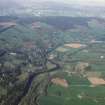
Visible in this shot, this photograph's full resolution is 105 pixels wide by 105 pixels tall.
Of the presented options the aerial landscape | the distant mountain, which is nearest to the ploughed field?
the aerial landscape

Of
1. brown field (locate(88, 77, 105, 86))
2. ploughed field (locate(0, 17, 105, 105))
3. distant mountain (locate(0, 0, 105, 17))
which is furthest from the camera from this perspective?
distant mountain (locate(0, 0, 105, 17))

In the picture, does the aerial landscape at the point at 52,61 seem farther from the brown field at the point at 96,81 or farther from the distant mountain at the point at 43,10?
the distant mountain at the point at 43,10

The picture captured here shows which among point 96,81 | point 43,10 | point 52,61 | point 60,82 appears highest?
point 60,82

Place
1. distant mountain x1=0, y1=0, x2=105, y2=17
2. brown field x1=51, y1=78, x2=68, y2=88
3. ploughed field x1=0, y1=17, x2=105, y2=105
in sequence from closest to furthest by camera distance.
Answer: ploughed field x1=0, y1=17, x2=105, y2=105
brown field x1=51, y1=78, x2=68, y2=88
distant mountain x1=0, y1=0, x2=105, y2=17

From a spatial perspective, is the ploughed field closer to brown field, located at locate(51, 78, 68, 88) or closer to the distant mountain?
brown field, located at locate(51, 78, 68, 88)

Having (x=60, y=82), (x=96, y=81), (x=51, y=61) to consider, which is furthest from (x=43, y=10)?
(x=60, y=82)

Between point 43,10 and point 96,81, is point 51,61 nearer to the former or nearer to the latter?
point 96,81

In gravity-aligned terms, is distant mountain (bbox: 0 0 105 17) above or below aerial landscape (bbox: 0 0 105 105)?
below

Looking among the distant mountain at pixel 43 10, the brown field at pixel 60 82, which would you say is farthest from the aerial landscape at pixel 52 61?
the distant mountain at pixel 43 10
